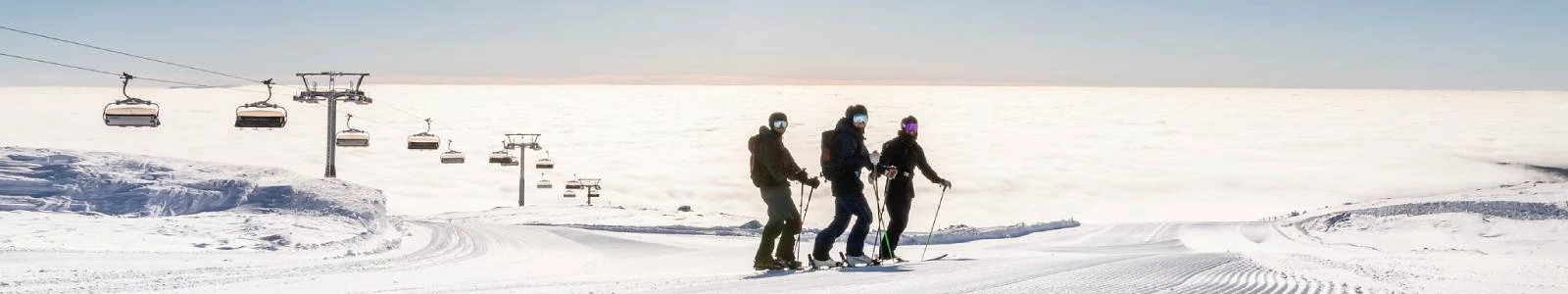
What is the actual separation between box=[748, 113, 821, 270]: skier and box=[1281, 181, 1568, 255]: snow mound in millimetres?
15455

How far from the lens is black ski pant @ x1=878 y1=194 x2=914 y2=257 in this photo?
971cm

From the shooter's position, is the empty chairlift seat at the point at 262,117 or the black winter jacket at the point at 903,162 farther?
the empty chairlift seat at the point at 262,117

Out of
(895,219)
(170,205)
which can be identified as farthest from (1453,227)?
(170,205)

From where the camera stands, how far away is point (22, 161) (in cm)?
1555

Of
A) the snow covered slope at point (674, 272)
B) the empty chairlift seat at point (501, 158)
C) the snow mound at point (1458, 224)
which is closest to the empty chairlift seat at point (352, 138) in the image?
the empty chairlift seat at point (501, 158)

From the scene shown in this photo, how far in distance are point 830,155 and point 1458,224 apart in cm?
1974

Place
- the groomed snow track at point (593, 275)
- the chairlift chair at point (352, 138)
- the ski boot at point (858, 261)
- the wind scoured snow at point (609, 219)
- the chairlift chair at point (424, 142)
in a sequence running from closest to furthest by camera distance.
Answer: the groomed snow track at point (593, 275) → the ski boot at point (858, 261) → the wind scoured snow at point (609, 219) → the chairlift chair at point (352, 138) → the chairlift chair at point (424, 142)

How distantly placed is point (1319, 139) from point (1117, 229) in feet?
327

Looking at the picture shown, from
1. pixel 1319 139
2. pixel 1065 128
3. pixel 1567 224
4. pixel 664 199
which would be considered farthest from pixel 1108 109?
pixel 1567 224

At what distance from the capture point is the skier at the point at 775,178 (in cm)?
863

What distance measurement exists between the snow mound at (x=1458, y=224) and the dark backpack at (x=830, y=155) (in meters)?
15.2

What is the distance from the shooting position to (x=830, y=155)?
29.5ft

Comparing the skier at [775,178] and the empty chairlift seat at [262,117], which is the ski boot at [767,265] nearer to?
the skier at [775,178]

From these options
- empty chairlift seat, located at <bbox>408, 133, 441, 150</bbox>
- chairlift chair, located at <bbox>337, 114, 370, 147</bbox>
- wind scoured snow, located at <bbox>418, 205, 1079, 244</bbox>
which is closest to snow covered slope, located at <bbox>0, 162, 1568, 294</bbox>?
wind scoured snow, located at <bbox>418, 205, 1079, 244</bbox>
